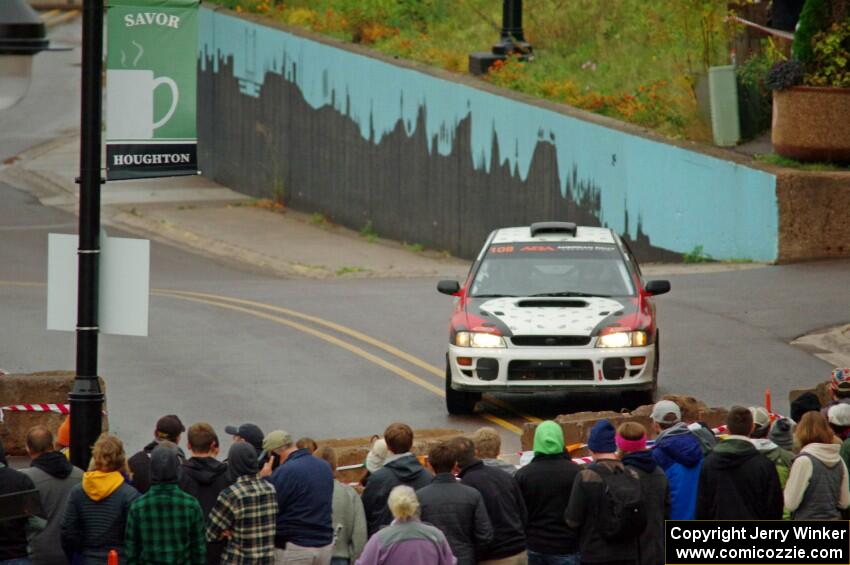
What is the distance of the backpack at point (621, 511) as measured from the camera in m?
9.42

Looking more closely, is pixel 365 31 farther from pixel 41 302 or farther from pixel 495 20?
pixel 41 302

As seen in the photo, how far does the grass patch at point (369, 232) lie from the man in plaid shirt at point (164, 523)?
27907 mm

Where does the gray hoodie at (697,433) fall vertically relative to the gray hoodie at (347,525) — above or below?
above

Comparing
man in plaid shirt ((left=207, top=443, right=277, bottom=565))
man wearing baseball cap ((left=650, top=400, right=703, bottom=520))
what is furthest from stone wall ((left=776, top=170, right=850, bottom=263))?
man in plaid shirt ((left=207, top=443, right=277, bottom=565))

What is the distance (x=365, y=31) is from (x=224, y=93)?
5.43 m

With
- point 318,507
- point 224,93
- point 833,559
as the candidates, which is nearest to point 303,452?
point 318,507

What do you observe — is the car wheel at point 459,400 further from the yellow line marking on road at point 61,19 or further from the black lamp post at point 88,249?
the yellow line marking on road at point 61,19

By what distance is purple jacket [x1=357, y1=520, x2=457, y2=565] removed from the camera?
8.68m

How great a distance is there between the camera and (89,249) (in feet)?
36.0

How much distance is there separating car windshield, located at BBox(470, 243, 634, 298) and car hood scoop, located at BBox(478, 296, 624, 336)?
0.27 m

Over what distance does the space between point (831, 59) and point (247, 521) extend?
1982cm

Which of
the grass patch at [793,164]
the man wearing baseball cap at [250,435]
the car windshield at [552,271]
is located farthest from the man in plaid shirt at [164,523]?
the grass patch at [793,164]

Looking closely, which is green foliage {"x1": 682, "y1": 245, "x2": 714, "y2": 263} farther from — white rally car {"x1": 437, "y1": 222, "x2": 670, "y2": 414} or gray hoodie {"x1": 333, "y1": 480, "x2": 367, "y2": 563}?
gray hoodie {"x1": 333, "y1": 480, "x2": 367, "y2": 563}

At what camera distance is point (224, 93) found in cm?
4325
